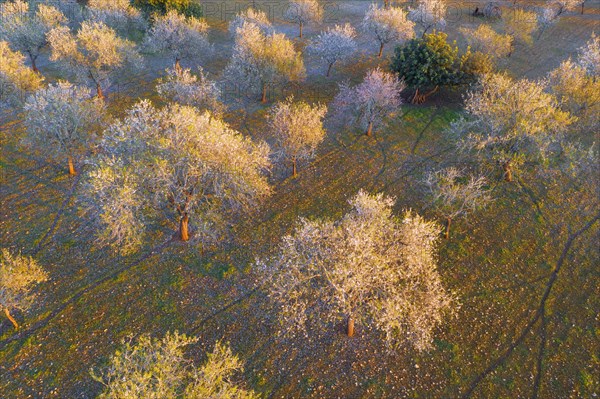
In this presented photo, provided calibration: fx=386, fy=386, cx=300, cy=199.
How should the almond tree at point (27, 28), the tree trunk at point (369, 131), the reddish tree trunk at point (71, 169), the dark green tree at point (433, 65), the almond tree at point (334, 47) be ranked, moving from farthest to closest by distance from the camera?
the almond tree at point (334, 47) < the almond tree at point (27, 28) < the dark green tree at point (433, 65) < the tree trunk at point (369, 131) < the reddish tree trunk at point (71, 169)

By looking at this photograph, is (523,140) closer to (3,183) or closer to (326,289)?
(326,289)

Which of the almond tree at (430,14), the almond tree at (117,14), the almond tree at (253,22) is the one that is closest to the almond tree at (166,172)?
the almond tree at (253,22)

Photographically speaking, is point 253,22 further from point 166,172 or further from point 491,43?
point 166,172

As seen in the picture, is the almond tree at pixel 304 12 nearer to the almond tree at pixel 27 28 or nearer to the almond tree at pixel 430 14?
the almond tree at pixel 430 14

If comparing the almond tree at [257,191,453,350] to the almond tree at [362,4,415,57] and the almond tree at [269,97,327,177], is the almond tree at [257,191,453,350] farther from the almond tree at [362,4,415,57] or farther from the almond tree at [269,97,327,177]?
the almond tree at [362,4,415,57]

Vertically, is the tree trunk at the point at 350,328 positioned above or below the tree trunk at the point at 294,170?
below

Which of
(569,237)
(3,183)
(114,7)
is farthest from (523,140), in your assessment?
(114,7)
